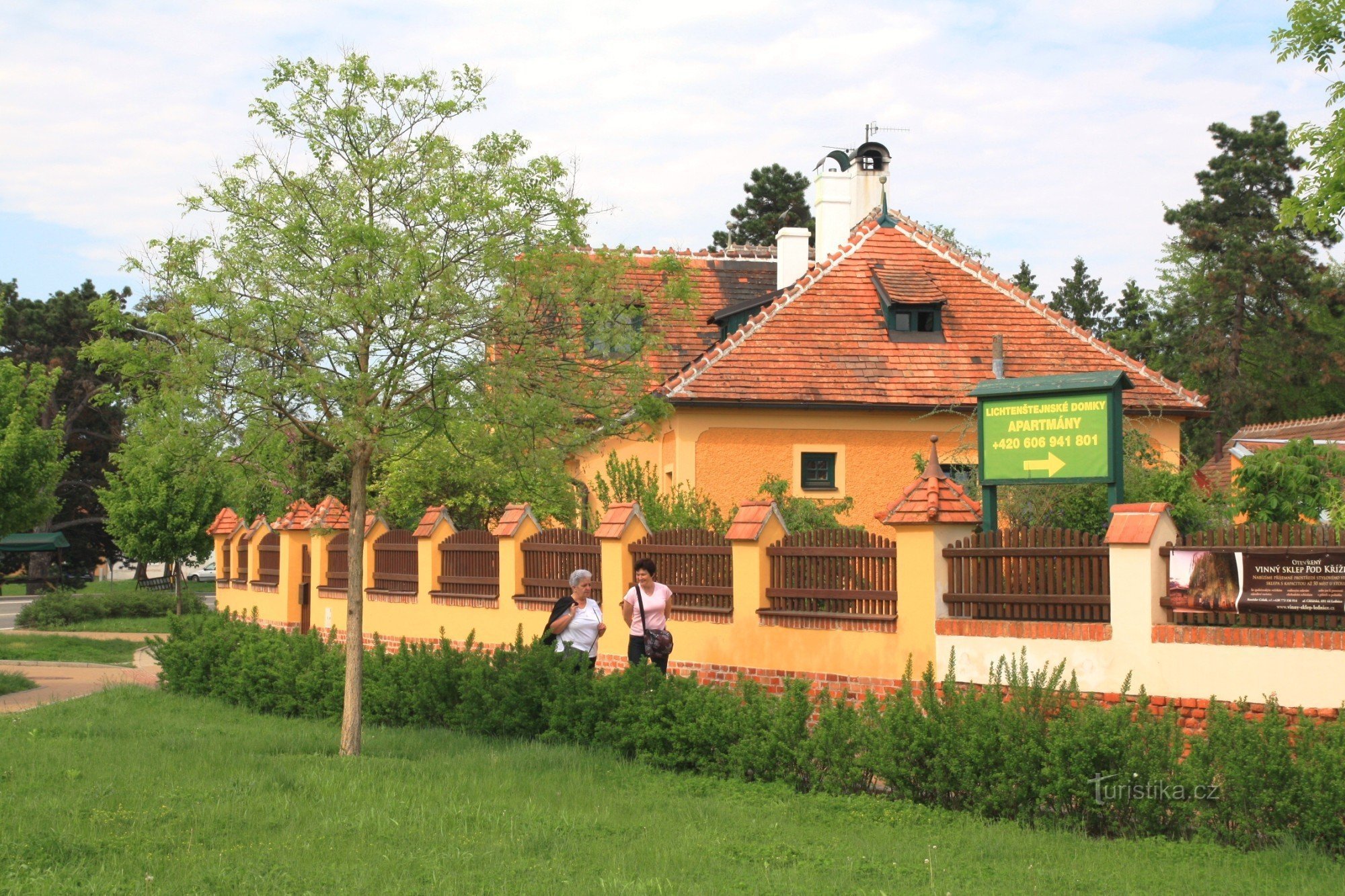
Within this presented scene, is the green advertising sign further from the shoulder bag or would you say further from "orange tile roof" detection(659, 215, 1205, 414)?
"orange tile roof" detection(659, 215, 1205, 414)

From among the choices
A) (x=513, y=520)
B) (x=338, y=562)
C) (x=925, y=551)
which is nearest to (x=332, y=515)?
(x=338, y=562)

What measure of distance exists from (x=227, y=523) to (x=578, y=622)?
1489 centimetres

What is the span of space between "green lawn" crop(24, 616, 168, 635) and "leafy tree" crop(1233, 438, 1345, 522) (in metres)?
25.4

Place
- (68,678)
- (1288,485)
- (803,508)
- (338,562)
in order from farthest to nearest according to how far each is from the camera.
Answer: (68,678), (338,562), (803,508), (1288,485)

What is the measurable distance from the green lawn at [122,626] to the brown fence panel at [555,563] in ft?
63.7

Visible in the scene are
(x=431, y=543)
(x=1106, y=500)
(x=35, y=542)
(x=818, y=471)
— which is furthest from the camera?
(x=35, y=542)

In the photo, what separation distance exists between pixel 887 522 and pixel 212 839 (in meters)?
6.03

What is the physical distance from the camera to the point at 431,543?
1802 cm

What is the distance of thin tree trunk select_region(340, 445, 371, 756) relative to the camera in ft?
40.4

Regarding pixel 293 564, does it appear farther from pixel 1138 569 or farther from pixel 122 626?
pixel 122 626

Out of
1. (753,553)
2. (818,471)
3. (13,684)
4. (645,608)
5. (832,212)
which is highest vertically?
(832,212)

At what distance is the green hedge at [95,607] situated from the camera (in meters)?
34.3

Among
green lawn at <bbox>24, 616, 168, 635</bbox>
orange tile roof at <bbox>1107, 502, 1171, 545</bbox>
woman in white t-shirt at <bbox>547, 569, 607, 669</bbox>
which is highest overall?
orange tile roof at <bbox>1107, 502, 1171, 545</bbox>

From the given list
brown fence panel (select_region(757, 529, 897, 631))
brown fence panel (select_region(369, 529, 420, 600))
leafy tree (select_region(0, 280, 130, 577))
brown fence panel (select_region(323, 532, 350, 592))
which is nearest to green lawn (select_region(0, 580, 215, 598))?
leafy tree (select_region(0, 280, 130, 577))
